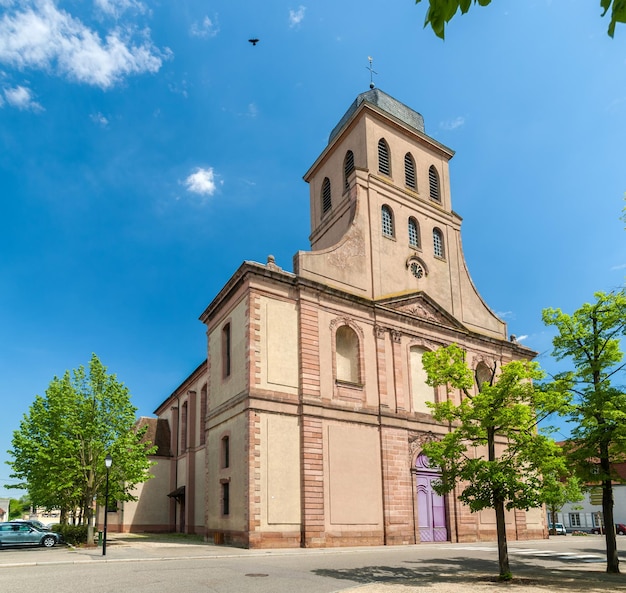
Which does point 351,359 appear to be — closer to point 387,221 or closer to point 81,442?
point 387,221

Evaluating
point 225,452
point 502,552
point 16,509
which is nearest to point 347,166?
point 225,452

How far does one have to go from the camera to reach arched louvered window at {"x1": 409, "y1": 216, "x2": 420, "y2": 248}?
34.7 meters

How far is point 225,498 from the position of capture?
26859 mm

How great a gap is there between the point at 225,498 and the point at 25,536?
897cm

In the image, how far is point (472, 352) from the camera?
34562 millimetres

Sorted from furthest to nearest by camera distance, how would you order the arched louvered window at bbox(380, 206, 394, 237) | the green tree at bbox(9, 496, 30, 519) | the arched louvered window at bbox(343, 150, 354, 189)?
the green tree at bbox(9, 496, 30, 519) → the arched louvered window at bbox(343, 150, 354, 189) → the arched louvered window at bbox(380, 206, 394, 237)

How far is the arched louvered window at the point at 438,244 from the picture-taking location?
118ft

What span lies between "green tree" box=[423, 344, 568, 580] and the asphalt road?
2132mm

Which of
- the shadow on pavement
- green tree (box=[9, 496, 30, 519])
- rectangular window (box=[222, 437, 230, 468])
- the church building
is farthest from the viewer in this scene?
green tree (box=[9, 496, 30, 519])

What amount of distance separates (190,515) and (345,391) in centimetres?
1616

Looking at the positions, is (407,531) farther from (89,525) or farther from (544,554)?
(89,525)

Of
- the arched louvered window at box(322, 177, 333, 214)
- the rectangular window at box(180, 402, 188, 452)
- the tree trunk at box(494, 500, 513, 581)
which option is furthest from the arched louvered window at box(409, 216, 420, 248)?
the rectangular window at box(180, 402, 188, 452)

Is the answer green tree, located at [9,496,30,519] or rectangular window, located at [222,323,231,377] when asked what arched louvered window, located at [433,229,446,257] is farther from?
green tree, located at [9,496,30,519]

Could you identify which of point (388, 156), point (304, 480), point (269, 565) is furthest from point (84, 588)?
point (388, 156)
